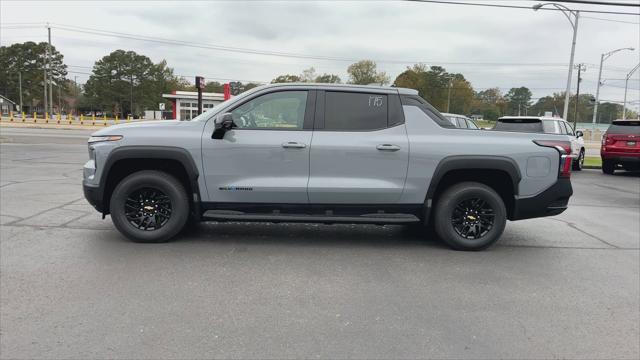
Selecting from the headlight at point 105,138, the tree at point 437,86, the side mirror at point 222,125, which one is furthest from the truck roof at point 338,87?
the tree at point 437,86

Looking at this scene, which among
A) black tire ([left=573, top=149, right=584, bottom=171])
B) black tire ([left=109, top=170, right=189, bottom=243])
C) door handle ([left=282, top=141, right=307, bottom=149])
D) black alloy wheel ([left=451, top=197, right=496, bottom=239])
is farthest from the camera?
black tire ([left=573, top=149, right=584, bottom=171])

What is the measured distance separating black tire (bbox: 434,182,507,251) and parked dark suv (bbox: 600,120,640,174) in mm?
12061

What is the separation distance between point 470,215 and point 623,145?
12.3 meters

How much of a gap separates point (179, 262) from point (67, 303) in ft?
4.11

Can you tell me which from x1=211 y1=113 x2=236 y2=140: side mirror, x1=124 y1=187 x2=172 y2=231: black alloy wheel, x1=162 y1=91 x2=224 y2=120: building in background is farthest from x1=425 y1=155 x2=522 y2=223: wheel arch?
x1=162 y1=91 x2=224 y2=120: building in background

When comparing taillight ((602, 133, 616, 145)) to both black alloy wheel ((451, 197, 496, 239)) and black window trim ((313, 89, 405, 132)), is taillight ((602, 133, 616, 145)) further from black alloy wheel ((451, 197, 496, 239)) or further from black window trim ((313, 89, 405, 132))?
black window trim ((313, 89, 405, 132))

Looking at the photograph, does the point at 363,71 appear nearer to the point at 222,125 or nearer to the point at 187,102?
the point at 187,102

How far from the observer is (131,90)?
103 m

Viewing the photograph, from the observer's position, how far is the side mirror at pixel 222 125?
5.29m

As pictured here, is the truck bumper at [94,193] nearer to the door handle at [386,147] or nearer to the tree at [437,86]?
the door handle at [386,147]

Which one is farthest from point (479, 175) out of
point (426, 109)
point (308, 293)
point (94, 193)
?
point (94, 193)

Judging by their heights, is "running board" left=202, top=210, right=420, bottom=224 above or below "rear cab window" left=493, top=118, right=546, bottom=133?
below

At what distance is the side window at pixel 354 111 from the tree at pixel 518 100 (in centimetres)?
11275

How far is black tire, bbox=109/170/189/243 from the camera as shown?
18.2 ft
